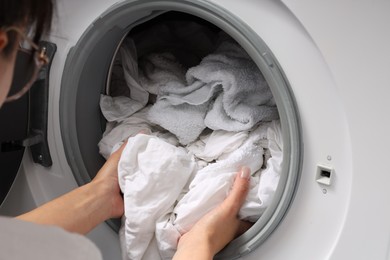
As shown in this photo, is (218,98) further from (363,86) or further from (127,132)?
(363,86)

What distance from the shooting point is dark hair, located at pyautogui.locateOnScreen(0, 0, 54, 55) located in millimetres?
456

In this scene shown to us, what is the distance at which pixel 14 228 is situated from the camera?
0.53 metres

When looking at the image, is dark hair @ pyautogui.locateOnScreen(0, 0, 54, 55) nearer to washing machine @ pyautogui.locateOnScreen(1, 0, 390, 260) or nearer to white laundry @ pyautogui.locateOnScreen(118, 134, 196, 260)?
washing machine @ pyautogui.locateOnScreen(1, 0, 390, 260)

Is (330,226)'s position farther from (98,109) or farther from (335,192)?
(98,109)

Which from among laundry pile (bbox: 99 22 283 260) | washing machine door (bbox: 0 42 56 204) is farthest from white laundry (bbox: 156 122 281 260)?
washing machine door (bbox: 0 42 56 204)

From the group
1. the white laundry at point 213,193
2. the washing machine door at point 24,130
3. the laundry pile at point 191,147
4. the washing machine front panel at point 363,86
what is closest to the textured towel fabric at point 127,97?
the laundry pile at point 191,147

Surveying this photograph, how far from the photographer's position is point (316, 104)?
2.39ft

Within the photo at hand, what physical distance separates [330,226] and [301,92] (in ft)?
0.73

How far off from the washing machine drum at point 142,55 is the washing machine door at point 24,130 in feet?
0.20

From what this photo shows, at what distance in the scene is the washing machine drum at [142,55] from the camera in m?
0.77

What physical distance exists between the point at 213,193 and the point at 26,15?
563 millimetres

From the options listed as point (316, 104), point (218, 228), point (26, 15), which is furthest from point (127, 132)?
point (26, 15)

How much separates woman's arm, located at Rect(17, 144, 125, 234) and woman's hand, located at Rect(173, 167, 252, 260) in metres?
0.20

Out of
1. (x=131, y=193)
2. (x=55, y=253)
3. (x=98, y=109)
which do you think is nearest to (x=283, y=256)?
(x=131, y=193)
